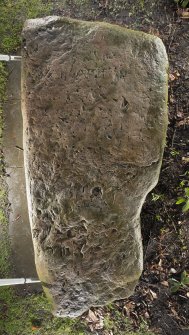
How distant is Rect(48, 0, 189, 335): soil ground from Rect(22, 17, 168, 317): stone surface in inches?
32.3

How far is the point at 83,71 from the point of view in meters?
2.72

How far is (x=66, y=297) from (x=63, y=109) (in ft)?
3.97

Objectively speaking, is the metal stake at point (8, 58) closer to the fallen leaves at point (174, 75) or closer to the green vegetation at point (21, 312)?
the green vegetation at point (21, 312)

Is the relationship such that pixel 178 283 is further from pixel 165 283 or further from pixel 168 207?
pixel 168 207

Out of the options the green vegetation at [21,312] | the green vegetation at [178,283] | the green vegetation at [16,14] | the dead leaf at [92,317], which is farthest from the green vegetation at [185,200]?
the green vegetation at [16,14]

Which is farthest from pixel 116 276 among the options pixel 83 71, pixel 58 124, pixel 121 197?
pixel 83 71

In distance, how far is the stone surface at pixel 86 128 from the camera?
107 inches

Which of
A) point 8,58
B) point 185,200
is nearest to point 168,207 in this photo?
point 185,200

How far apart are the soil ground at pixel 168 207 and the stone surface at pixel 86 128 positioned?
0.82m

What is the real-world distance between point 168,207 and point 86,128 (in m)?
1.27

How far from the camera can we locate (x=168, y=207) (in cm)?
369

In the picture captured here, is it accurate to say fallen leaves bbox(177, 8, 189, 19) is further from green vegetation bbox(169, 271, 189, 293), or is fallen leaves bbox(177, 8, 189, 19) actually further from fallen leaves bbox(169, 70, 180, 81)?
green vegetation bbox(169, 271, 189, 293)

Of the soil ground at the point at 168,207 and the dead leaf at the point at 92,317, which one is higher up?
the soil ground at the point at 168,207

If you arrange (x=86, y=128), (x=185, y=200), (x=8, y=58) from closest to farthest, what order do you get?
(x=86, y=128) < (x=8, y=58) < (x=185, y=200)
